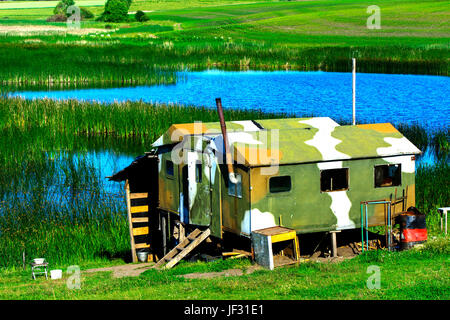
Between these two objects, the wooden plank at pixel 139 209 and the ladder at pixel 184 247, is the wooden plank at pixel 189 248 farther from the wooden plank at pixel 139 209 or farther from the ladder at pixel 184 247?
the wooden plank at pixel 139 209

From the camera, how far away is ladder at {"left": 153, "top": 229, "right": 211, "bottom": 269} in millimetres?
21797

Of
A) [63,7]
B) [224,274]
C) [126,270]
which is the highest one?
[63,7]

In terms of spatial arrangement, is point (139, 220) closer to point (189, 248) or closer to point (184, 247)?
point (184, 247)

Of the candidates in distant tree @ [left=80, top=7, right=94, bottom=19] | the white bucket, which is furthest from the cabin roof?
distant tree @ [left=80, top=7, right=94, bottom=19]

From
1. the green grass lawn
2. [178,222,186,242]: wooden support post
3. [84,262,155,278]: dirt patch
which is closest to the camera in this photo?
the green grass lawn

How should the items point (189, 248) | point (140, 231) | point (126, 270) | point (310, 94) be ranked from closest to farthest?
point (189, 248) < point (126, 270) < point (140, 231) < point (310, 94)

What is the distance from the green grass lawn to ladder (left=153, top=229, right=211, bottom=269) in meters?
0.87

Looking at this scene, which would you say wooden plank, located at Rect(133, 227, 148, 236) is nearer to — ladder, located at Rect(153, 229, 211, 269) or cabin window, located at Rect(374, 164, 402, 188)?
ladder, located at Rect(153, 229, 211, 269)

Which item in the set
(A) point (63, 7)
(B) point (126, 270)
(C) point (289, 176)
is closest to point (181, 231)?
(B) point (126, 270)

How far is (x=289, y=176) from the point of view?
67.5 ft

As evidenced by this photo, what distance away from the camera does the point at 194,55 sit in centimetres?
8569

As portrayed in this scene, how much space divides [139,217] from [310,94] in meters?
37.5

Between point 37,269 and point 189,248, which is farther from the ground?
point 189,248

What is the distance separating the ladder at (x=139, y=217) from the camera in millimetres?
26453
